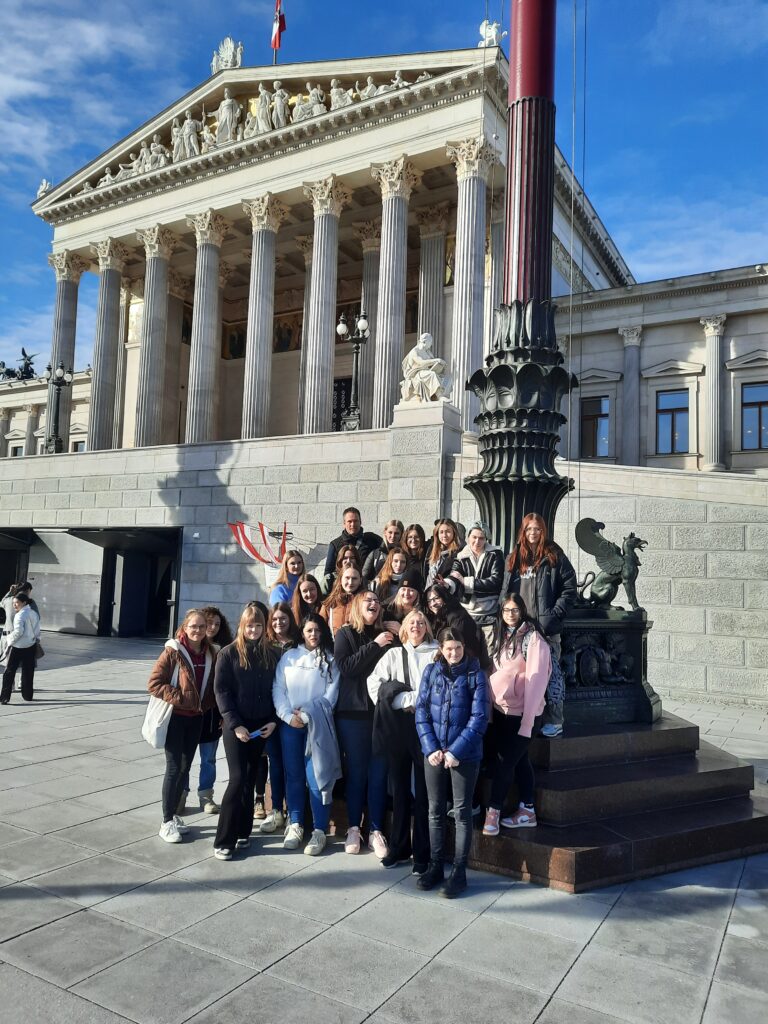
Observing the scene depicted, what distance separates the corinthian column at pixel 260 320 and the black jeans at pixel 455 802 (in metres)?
24.6

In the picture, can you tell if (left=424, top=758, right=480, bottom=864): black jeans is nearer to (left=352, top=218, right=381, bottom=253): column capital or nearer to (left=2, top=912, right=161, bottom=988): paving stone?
(left=2, top=912, right=161, bottom=988): paving stone

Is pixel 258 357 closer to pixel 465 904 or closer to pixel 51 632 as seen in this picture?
pixel 51 632

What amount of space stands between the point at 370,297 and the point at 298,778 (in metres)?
27.9

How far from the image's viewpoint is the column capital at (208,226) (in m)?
32.4

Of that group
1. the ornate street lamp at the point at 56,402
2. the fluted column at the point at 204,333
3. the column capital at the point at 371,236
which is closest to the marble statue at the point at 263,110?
the fluted column at the point at 204,333

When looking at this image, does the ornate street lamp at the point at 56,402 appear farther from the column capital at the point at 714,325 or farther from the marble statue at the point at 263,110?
the column capital at the point at 714,325

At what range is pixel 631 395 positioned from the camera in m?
32.1

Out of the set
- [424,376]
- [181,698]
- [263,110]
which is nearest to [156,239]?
[263,110]

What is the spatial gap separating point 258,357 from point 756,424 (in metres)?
19.4

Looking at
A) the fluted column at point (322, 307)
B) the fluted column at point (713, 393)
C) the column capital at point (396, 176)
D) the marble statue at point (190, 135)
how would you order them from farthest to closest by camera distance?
the marble statue at point (190, 135) → the fluted column at point (713, 393) → the column capital at point (396, 176) → the fluted column at point (322, 307)

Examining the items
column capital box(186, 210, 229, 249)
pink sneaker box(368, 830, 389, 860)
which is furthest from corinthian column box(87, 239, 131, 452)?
pink sneaker box(368, 830, 389, 860)

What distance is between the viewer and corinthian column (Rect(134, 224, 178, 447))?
32.5 meters

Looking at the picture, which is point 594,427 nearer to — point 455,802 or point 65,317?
point 65,317

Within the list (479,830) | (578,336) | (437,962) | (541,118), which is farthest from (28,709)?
(578,336)
